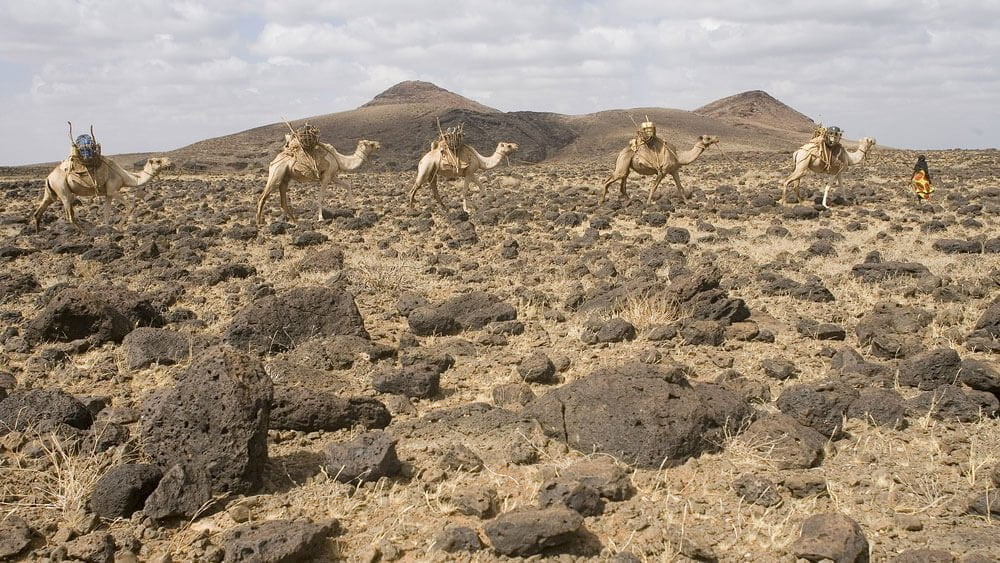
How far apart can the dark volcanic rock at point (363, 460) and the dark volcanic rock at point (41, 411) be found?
1833mm

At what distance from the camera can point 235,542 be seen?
3.52m

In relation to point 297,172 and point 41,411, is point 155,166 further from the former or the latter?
point 41,411

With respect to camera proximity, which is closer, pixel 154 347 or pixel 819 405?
pixel 819 405

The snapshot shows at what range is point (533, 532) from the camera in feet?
11.8

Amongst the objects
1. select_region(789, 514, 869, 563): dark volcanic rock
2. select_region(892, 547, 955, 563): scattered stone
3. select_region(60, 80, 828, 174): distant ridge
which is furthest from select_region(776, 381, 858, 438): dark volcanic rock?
select_region(60, 80, 828, 174): distant ridge

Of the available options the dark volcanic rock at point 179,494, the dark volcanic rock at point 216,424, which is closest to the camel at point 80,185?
the dark volcanic rock at point 216,424

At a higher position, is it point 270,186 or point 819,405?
point 270,186

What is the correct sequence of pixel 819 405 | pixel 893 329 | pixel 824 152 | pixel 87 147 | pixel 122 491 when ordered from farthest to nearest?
1. pixel 824 152
2. pixel 87 147
3. pixel 893 329
4. pixel 819 405
5. pixel 122 491

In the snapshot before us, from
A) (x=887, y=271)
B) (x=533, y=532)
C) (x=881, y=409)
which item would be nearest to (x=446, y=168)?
(x=887, y=271)

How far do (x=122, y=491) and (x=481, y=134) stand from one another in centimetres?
5074

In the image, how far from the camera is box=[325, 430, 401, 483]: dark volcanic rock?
4.36 m

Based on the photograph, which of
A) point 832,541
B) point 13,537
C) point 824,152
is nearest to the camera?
point 832,541

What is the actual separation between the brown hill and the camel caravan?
2899cm

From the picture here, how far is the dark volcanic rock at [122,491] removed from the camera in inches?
155
